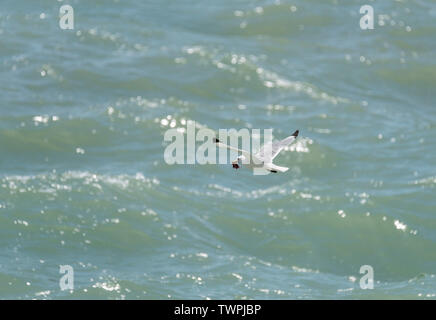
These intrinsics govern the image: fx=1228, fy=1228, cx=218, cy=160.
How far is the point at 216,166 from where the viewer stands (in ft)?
69.5

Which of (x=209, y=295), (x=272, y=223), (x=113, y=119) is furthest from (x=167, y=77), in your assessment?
(x=209, y=295)

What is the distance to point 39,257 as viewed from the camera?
18.0 m

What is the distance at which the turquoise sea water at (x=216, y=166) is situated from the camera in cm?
1794

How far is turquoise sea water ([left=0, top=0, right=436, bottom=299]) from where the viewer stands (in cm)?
1794

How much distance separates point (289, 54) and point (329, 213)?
6827mm
